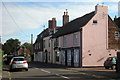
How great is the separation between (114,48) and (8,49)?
76.3 metres

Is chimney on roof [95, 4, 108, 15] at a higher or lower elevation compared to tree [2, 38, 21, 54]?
higher

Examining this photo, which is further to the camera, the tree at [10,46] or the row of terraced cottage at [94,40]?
the tree at [10,46]

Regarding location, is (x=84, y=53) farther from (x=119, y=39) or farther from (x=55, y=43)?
(x=55, y=43)

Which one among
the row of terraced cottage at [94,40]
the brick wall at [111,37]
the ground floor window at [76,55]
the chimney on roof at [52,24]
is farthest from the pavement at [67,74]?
the chimney on roof at [52,24]

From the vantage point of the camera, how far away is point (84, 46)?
28312mm

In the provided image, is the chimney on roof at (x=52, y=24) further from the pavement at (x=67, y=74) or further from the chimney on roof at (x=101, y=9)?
the pavement at (x=67, y=74)

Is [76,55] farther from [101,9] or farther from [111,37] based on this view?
[101,9]

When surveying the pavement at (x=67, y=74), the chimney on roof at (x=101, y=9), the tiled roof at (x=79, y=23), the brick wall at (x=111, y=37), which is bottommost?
the pavement at (x=67, y=74)

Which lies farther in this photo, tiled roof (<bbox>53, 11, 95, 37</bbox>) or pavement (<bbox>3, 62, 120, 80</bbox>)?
tiled roof (<bbox>53, 11, 95, 37</bbox>)

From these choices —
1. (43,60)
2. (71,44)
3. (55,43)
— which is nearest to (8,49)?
(43,60)

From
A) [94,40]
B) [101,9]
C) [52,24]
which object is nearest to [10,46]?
[52,24]

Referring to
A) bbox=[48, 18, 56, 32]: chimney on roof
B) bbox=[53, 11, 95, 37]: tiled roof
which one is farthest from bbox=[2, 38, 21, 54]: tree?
bbox=[53, 11, 95, 37]: tiled roof

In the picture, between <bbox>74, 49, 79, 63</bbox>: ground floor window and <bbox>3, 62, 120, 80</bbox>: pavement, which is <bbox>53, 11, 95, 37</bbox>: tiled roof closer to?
<bbox>74, 49, 79, 63</bbox>: ground floor window

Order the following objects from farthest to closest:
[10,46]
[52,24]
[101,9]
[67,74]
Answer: [10,46] → [52,24] → [101,9] → [67,74]
